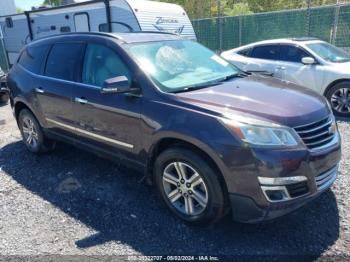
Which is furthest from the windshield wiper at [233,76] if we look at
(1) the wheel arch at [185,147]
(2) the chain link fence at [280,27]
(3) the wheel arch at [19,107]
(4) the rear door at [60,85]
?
(2) the chain link fence at [280,27]

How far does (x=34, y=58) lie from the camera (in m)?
5.07

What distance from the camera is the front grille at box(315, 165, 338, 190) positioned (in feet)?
9.71

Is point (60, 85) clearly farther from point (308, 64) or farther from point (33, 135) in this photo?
point (308, 64)

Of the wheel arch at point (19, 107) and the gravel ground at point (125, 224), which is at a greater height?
the wheel arch at point (19, 107)

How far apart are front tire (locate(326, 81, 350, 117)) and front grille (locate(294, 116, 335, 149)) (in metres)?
4.05

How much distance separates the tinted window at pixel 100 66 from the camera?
12.2ft

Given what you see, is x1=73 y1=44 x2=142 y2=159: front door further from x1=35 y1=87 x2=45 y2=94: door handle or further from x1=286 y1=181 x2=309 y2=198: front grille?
x1=286 y1=181 x2=309 y2=198: front grille

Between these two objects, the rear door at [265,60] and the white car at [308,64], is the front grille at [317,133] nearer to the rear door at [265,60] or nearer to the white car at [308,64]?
the white car at [308,64]

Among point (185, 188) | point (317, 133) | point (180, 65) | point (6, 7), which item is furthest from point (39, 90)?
point (6, 7)

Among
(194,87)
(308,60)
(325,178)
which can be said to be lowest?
(325,178)

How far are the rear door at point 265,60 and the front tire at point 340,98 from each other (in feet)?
3.82

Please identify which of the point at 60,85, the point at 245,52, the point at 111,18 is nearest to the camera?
the point at 60,85

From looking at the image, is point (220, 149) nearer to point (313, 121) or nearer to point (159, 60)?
point (313, 121)

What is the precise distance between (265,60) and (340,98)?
1.85 m
